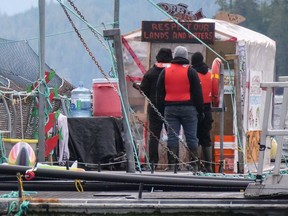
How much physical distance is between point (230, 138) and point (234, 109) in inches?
16.1

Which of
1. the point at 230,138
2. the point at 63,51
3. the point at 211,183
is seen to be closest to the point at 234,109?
the point at 230,138

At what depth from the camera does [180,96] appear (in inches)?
579

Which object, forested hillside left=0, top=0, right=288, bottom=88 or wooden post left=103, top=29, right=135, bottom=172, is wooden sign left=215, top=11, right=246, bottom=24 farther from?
forested hillside left=0, top=0, right=288, bottom=88

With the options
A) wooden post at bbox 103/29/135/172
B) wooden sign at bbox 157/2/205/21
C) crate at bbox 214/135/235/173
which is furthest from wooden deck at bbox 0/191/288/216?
wooden sign at bbox 157/2/205/21

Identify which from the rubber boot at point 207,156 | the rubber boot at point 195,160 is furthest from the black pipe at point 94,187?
the rubber boot at point 207,156

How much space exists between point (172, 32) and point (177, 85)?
2.28m

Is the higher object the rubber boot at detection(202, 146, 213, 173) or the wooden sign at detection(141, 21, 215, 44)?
the wooden sign at detection(141, 21, 215, 44)

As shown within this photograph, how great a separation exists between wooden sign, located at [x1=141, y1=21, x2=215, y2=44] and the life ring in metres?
1.10

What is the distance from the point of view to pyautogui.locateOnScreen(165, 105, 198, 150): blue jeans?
14648 mm

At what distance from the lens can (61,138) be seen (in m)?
15.2

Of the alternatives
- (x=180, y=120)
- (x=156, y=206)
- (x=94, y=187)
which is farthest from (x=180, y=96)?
(x=156, y=206)

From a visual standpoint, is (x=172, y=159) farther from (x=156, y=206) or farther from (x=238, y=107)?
(x=156, y=206)

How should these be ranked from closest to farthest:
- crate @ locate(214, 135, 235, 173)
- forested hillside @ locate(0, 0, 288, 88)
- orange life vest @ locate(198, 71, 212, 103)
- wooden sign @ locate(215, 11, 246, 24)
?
orange life vest @ locate(198, 71, 212, 103) → crate @ locate(214, 135, 235, 173) → wooden sign @ locate(215, 11, 246, 24) → forested hillside @ locate(0, 0, 288, 88)

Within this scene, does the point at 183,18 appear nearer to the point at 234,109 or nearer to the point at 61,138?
the point at 234,109
